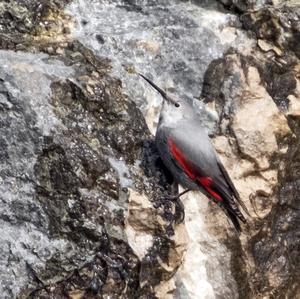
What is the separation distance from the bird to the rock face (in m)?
0.13

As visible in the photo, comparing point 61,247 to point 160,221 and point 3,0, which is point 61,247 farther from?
point 3,0

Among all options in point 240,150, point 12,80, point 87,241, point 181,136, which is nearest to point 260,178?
point 240,150

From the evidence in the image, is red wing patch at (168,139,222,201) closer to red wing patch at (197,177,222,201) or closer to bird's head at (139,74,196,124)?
red wing patch at (197,177,222,201)

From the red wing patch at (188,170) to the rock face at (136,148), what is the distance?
0.16 m

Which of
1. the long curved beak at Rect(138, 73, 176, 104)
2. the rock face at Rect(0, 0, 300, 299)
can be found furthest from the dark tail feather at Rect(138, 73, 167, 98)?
the rock face at Rect(0, 0, 300, 299)

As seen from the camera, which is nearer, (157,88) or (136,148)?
(136,148)

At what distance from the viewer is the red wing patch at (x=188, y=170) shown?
17.4 ft

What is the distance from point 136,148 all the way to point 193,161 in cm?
41

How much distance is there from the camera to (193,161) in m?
5.32

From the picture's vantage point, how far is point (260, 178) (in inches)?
225

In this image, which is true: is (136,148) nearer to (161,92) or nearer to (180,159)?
(180,159)

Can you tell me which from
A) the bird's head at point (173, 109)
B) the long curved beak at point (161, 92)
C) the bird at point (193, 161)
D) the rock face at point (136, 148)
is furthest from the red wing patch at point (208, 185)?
the long curved beak at point (161, 92)

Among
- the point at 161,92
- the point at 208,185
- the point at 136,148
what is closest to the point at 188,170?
the point at 208,185

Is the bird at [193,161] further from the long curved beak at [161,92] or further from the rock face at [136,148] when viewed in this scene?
the rock face at [136,148]
